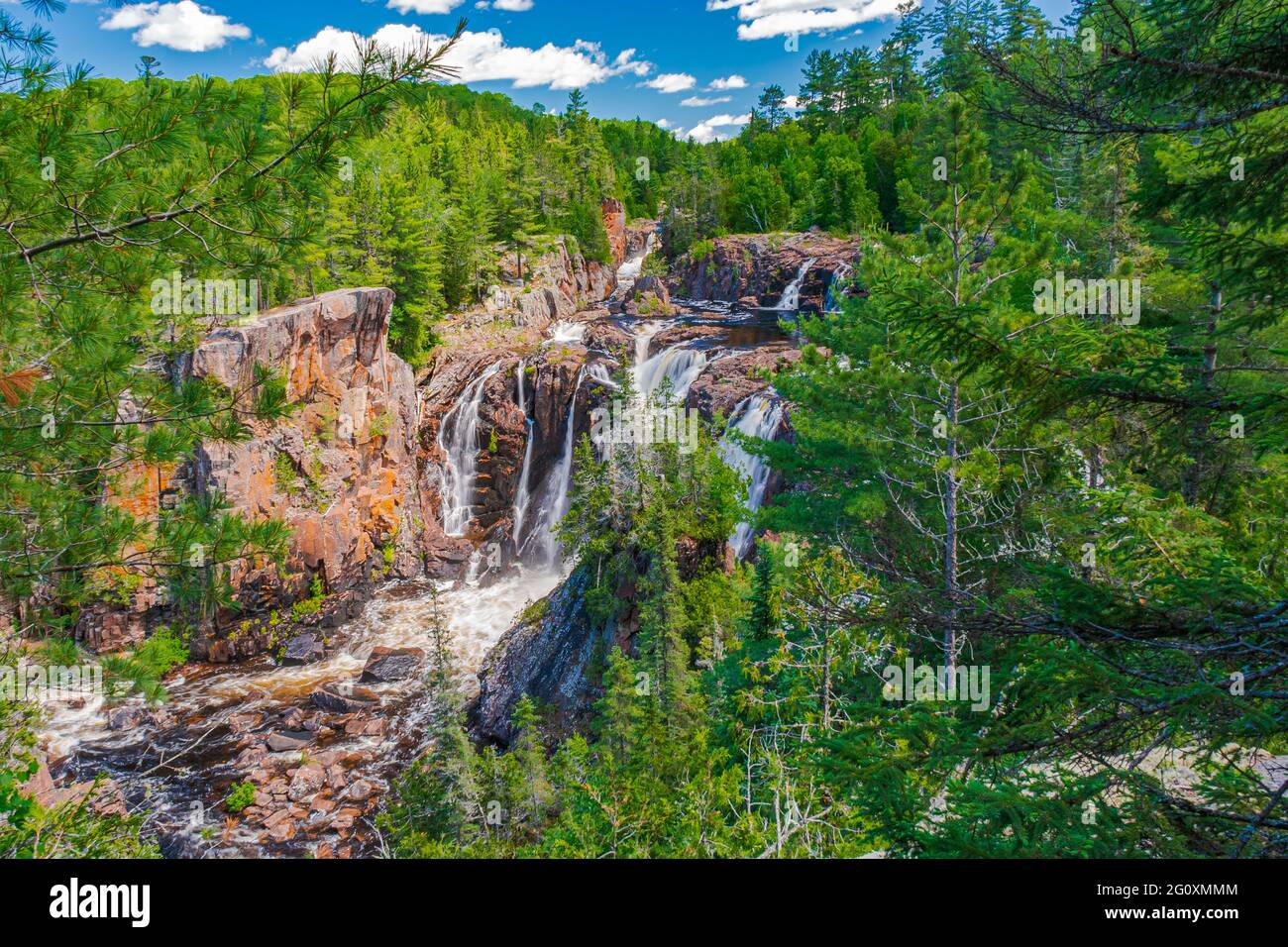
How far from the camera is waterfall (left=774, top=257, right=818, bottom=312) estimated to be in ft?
131

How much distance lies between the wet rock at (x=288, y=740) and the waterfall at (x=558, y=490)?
1068 cm

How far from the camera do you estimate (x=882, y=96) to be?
6150 cm

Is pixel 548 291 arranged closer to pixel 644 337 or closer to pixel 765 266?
pixel 644 337

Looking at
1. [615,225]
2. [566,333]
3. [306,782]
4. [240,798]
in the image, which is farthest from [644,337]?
[615,225]

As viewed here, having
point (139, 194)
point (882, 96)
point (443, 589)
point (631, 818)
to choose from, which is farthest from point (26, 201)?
point (882, 96)

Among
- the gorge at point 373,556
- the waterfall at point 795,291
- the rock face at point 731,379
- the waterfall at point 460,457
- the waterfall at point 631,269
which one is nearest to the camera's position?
the gorge at point 373,556

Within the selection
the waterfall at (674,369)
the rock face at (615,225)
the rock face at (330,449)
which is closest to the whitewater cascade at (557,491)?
the waterfall at (674,369)

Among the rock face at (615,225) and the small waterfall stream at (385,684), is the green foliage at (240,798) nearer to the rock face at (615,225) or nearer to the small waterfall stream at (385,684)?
the small waterfall stream at (385,684)

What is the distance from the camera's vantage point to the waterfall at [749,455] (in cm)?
2067

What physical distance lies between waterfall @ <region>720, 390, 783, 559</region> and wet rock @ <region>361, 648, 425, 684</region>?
10361mm

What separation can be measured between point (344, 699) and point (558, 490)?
11352 mm
